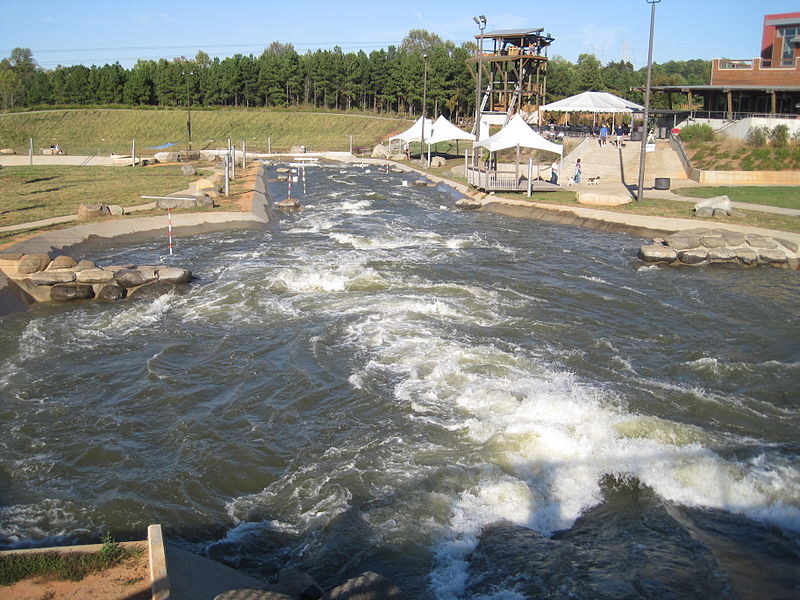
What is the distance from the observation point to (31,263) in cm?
1830

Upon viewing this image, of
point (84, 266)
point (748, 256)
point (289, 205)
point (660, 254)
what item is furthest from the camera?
point (289, 205)

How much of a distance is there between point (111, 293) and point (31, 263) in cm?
218

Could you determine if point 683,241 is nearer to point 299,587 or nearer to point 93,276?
point 93,276

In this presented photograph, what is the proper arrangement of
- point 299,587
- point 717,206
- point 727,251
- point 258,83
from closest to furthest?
point 299,587 → point 727,251 → point 717,206 → point 258,83

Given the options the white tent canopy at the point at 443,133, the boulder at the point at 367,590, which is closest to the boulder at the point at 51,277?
the boulder at the point at 367,590

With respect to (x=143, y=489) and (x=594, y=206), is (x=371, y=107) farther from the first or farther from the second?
(x=143, y=489)

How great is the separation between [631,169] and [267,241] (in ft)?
71.5

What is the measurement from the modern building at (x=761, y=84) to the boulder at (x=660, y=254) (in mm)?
23274

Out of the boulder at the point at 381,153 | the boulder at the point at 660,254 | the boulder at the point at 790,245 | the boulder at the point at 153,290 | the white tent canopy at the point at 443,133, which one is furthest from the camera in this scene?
the boulder at the point at 381,153

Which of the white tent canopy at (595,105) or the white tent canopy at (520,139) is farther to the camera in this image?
the white tent canopy at (595,105)

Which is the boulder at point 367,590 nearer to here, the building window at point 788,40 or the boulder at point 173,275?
the boulder at point 173,275

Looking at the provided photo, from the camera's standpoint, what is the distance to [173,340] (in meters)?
15.3

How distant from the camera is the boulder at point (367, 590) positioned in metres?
6.01

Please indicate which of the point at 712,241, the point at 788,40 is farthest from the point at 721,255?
the point at 788,40
